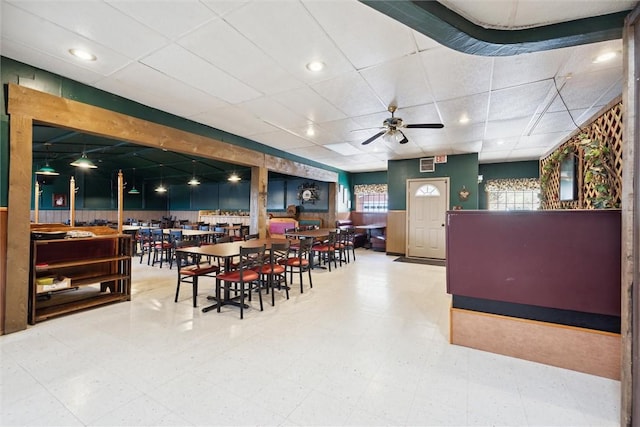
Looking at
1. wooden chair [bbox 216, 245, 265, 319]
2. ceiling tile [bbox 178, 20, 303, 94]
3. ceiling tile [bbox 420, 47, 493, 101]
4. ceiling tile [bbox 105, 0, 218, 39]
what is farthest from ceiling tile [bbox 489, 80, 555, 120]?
wooden chair [bbox 216, 245, 265, 319]

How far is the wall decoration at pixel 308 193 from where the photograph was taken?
10172 mm

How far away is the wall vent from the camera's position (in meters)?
7.59

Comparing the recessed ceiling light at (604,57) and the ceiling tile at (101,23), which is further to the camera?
the recessed ceiling light at (604,57)

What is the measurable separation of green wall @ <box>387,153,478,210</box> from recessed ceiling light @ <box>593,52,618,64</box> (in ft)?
14.4

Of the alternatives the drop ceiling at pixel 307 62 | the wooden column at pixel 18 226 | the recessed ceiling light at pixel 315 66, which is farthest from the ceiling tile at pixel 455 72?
the wooden column at pixel 18 226

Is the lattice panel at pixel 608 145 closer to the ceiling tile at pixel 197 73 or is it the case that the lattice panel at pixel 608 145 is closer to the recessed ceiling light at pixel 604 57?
the recessed ceiling light at pixel 604 57

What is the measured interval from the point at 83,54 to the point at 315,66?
2.32m

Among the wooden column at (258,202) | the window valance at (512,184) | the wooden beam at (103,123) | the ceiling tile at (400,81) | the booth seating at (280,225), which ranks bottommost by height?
the booth seating at (280,225)

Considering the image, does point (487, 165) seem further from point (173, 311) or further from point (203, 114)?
point (173, 311)

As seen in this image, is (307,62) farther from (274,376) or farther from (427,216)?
(427,216)

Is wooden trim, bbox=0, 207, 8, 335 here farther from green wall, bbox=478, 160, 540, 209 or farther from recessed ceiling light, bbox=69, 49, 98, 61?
green wall, bbox=478, 160, 540, 209

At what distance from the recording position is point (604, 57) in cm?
274

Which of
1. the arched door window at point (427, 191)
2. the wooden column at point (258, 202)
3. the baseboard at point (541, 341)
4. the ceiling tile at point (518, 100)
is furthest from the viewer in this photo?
the arched door window at point (427, 191)

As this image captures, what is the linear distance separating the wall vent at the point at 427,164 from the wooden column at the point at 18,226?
763cm
